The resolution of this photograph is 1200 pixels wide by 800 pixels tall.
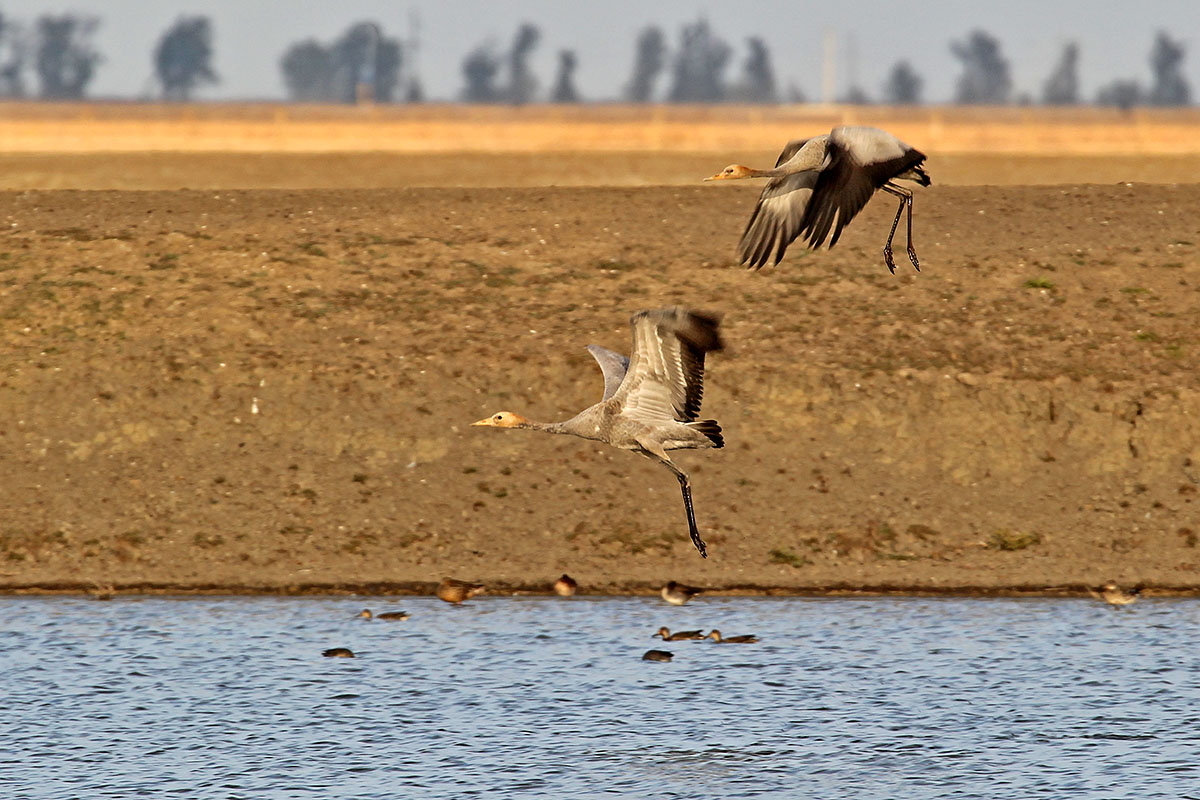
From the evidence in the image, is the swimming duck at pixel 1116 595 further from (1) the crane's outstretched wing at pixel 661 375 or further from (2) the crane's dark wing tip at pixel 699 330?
(2) the crane's dark wing tip at pixel 699 330

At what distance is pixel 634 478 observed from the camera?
25.8 meters

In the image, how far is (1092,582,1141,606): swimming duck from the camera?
22719mm

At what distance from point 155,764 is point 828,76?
18042cm

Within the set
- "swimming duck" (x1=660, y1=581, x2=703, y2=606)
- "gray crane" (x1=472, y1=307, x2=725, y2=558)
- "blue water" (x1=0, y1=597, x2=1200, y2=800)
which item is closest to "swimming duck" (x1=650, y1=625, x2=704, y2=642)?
"blue water" (x1=0, y1=597, x2=1200, y2=800)

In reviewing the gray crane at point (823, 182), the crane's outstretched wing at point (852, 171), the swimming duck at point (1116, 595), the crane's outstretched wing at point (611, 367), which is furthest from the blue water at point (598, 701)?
the crane's outstretched wing at point (852, 171)

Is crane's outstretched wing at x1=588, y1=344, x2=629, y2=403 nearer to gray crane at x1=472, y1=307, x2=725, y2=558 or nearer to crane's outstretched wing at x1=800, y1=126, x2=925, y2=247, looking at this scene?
gray crane at x1=472, y1=307, x2=725, y2=558

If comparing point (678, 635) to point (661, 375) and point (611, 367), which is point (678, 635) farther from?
point (661, 375)

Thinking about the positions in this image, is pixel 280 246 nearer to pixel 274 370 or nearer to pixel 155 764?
pixel 274 370

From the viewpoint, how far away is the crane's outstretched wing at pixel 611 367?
16.6m

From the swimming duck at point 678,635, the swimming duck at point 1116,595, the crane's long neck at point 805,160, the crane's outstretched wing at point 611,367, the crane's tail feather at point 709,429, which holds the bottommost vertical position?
the swimming duck at point 678,635

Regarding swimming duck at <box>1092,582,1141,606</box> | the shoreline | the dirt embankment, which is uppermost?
the dirt embankment

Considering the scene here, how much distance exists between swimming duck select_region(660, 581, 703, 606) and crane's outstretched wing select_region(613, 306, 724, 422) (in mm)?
6980

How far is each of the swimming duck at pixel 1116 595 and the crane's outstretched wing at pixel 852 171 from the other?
30.6 feet

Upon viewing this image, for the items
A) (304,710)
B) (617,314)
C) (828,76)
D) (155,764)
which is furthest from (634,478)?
(828,76)
